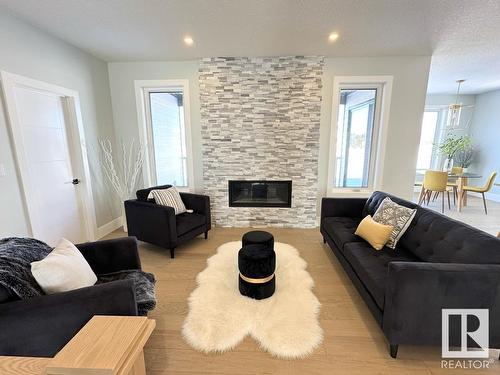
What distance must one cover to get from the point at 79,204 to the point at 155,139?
4.82 feet

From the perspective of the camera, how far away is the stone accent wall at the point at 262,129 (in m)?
3.37

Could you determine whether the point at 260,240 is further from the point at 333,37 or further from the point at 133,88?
the point at 133,88

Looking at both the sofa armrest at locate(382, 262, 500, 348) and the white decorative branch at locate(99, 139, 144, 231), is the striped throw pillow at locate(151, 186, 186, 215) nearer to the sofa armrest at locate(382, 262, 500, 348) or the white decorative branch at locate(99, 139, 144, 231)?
the white decorative branch at locate(99, 139, 144, 231)

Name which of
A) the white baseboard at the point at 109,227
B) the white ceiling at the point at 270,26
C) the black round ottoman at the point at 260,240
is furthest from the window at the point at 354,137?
the white baseboard at the point at 109,227

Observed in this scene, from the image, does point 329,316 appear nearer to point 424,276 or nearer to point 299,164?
point 424,276

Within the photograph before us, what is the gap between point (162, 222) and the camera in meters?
2.68

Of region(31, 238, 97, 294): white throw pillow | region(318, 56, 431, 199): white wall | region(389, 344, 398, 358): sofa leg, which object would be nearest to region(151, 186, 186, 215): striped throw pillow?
region(31, 238, 97, 294): white throw pillow

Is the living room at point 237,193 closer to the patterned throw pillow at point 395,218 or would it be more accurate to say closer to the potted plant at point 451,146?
the patterned throw pillow at point 395,218

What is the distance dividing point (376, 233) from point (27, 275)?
2.58 m

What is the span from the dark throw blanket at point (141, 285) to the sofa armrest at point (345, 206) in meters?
2.28

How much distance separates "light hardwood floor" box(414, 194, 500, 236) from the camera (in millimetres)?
3818

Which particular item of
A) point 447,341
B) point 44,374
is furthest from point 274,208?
point 44,374

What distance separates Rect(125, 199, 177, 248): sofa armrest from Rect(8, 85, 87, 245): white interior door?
31.7 inches

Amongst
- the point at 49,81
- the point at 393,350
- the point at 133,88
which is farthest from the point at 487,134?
the point at 49,81
